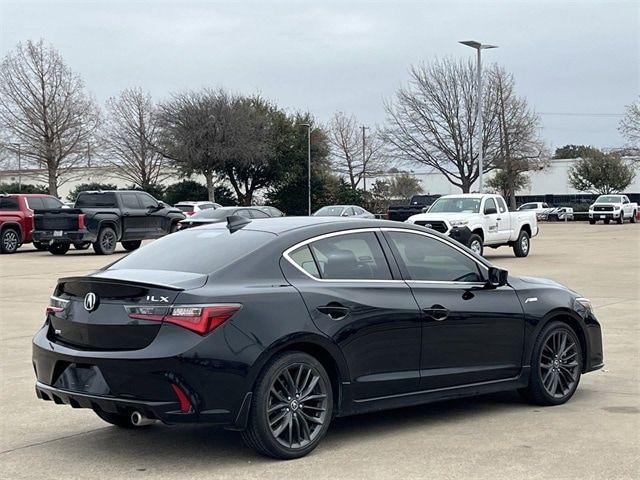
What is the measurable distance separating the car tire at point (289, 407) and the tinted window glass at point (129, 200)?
23.4 metres

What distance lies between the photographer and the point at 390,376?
6.46m

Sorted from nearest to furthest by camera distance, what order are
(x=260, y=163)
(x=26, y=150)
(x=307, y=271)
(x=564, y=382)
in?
(x=307, y=271) < (x=564, y=382) < (x=26, y=150) < (x=260, y=163)

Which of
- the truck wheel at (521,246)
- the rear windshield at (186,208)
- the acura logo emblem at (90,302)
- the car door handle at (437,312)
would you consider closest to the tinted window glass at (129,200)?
the rear windshield at (186,208)

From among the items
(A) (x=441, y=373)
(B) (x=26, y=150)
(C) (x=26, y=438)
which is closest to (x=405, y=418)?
(A) (x=441, y=373)

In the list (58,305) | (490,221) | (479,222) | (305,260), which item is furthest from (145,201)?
(305,260)

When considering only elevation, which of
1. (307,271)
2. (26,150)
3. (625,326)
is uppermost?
(26,150)

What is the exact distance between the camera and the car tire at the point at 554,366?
741 cm

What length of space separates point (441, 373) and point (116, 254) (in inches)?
890

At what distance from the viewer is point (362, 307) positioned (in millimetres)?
6348

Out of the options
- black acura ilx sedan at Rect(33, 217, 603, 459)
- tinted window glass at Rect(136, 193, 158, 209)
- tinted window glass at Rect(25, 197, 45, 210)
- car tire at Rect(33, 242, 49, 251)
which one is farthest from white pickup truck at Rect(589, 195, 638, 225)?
black acura ilx sedan at Rect(33, 217, 603, 459)

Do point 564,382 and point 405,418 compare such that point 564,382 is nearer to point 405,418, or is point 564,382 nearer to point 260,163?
point 405,418

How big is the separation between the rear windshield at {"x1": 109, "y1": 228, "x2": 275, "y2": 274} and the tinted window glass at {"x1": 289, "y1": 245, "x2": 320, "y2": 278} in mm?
214

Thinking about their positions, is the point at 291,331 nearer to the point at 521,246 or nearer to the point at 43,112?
the point at 521,246

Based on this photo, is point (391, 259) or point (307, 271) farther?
point (391, 259)
